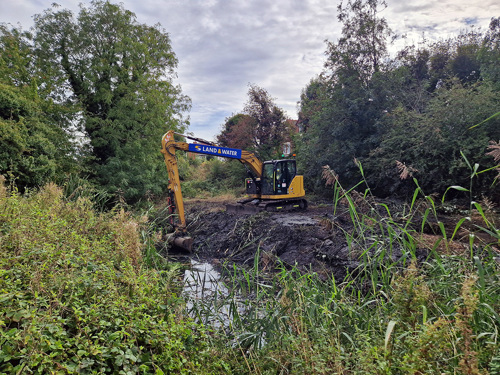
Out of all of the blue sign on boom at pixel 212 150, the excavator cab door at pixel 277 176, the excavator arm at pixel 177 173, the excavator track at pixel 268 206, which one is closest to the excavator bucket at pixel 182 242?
the excavator arm at pixel 177 173

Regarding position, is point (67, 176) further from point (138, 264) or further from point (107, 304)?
point (107, 304)

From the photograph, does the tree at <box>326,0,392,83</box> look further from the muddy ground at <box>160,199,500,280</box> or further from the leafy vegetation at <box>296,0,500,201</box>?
the muddy ground at <box>160,199,500,280</box>

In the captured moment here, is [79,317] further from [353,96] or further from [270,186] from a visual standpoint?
[353,96]

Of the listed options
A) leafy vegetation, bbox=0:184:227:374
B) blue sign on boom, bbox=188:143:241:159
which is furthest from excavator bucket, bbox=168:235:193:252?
leafy vegetation, bbox=0:184:227:374

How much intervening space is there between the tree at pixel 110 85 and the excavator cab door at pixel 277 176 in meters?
6.20

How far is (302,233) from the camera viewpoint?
8391 millimetres

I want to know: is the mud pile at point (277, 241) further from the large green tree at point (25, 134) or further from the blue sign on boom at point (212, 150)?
the large green tree at point (25, 134)

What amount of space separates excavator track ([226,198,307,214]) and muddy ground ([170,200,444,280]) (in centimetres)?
37

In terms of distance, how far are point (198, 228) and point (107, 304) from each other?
8909 millimetres

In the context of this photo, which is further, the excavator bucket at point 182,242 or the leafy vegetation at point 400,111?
the leafy vegetation at point 400,111

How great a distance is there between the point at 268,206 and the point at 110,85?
32.6 ft

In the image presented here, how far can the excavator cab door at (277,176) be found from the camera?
11.9m

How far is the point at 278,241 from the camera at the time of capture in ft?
27.2

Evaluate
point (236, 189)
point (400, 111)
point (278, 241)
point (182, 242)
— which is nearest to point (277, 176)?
point (278, 241)
